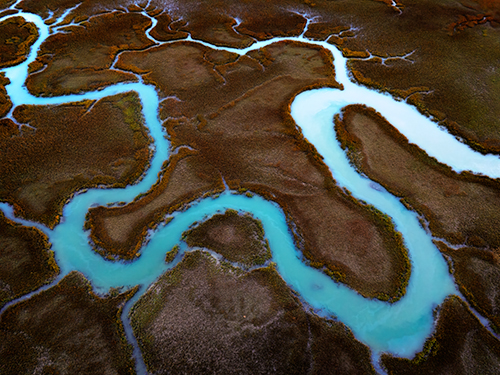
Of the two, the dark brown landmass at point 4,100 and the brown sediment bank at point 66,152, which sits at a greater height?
the dark brown landmass at point 4,100

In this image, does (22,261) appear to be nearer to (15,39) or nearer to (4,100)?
(4,100)

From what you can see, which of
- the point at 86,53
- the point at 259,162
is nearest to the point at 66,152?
the point at 259,162

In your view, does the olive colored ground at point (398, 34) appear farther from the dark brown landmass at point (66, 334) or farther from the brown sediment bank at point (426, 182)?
the dark brown landmass at point (66, 334)

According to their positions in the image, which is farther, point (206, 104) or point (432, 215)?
point (206, 104)

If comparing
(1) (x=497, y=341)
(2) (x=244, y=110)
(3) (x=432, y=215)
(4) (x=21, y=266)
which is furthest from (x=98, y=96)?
(1) (x=497, y=341)

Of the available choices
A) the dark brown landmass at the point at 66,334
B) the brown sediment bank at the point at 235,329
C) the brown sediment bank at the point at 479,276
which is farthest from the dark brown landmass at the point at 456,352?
the dark brown landmass at the point at 66,334

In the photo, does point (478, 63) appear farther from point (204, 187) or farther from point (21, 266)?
point (21, 266)
